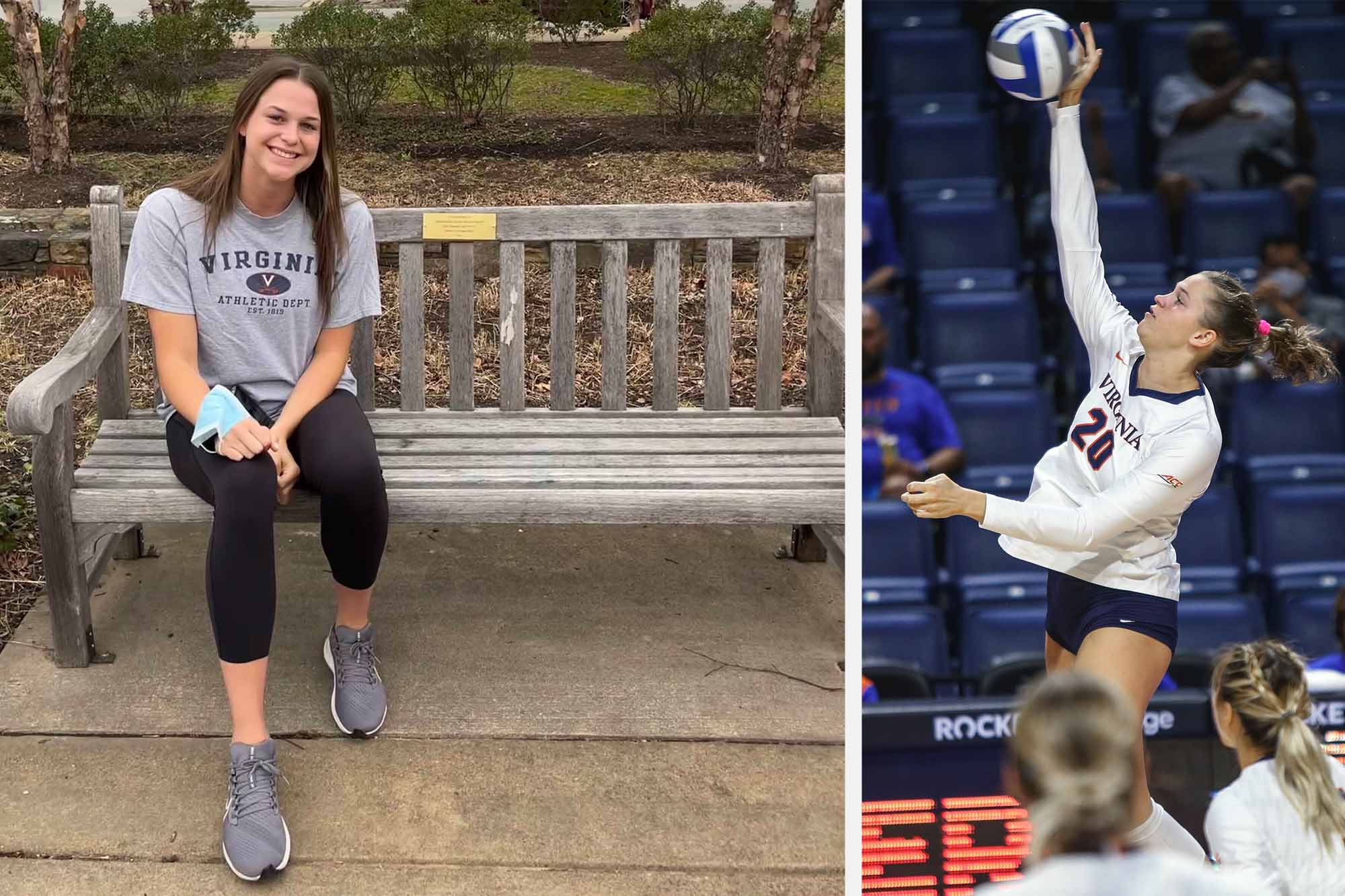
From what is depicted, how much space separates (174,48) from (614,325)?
4.37 metres

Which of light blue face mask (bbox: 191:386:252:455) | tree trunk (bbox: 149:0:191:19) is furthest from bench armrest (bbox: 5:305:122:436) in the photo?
tree trunk (bbox: 149:0:191:19)

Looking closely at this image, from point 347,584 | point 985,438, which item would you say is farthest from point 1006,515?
A: point 347,584

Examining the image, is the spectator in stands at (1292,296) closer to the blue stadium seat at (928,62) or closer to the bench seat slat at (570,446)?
the blue stadium seat at (928,62)

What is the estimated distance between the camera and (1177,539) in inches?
50.3

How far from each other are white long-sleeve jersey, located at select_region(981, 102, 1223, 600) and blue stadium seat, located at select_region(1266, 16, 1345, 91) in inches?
7.9

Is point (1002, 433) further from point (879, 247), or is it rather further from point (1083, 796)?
point (1083, 796)

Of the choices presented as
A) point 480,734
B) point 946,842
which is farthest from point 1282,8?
point 480,734

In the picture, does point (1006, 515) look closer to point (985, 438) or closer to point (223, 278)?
point (985, 438)

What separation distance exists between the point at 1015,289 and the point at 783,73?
16.1 feet

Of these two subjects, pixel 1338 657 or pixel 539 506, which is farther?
pixel 539 506

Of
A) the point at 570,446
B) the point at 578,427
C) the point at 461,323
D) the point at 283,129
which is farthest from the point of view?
the point at 461,323

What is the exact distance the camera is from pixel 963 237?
1267 millimetres

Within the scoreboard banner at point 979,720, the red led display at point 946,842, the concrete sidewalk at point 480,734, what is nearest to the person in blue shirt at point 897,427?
the scoreboard banner at point 979,720

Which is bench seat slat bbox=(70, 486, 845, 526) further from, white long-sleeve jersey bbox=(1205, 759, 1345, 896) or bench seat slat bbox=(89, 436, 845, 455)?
white long-sleeve jersey bbox=(1205, 759, 1345, 896)
